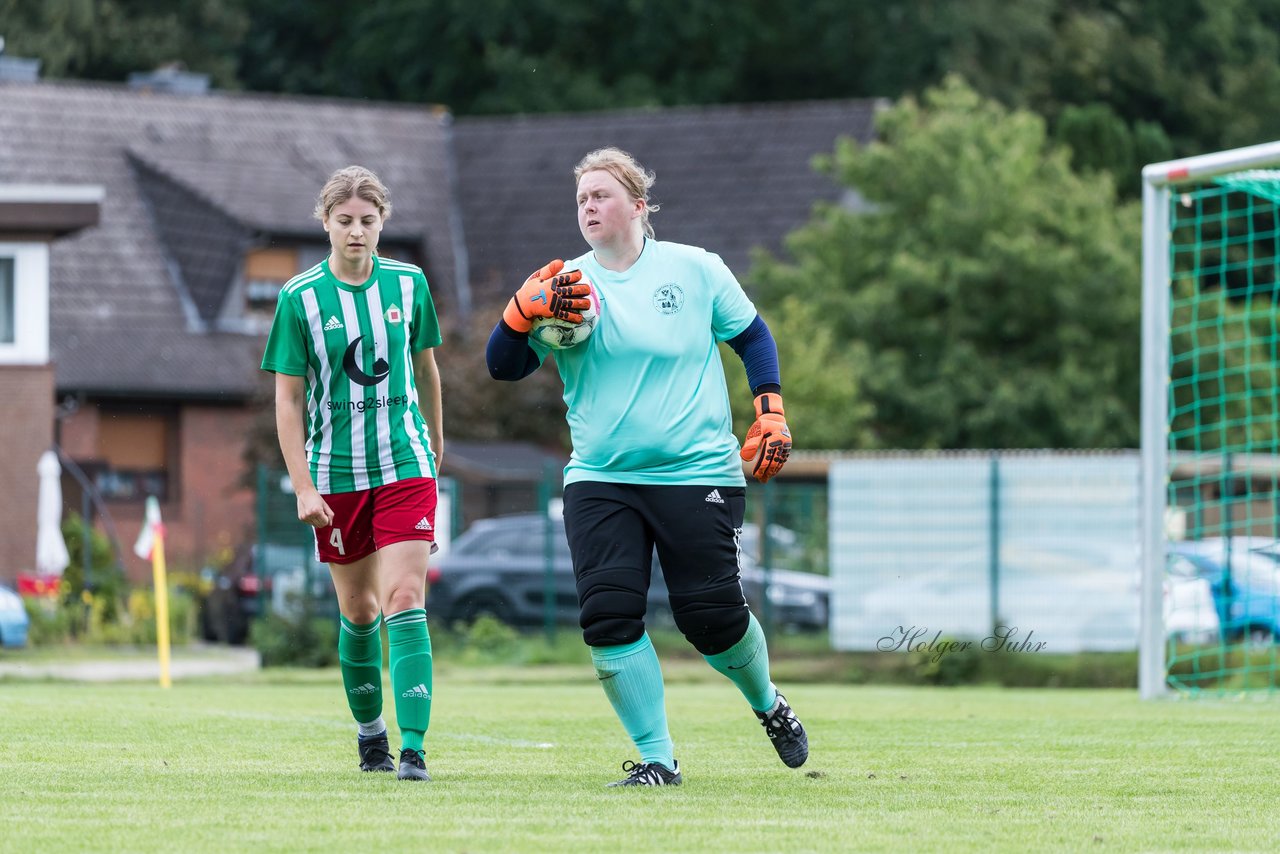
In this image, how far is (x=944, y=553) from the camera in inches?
838

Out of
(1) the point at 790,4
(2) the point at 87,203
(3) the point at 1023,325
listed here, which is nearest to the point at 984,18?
(1) the point at 790,4

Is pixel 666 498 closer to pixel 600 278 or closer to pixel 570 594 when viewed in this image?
pixel 600 278

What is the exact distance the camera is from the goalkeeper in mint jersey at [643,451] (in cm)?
714

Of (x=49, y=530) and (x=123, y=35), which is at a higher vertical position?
(x=123, y=35)

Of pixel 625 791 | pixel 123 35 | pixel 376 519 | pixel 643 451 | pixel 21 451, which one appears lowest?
pixel 625 791

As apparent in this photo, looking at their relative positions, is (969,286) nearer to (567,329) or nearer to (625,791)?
(567,329)

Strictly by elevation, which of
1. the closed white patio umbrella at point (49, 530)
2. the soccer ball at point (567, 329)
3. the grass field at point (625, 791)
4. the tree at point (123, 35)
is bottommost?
the grass field at point (625, 791)

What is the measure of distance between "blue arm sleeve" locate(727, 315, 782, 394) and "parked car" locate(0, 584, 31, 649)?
53.3 ft

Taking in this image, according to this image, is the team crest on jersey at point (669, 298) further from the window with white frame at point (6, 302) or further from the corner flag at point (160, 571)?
the window with white frame at point (6, 302)

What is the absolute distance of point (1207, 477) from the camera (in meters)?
21.0

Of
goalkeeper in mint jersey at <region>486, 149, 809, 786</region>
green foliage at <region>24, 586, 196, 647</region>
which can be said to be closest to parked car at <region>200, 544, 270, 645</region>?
green foliage at <region>24, 586, 196, 647</region>

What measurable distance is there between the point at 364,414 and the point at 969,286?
2760 centimetres

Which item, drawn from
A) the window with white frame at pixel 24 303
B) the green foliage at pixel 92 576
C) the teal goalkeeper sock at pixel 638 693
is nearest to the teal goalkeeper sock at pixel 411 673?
the teal goalkeeper sock at pixel 638 693

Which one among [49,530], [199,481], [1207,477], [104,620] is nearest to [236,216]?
[199,481]
